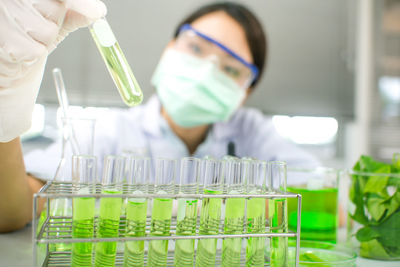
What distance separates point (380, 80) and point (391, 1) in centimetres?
62

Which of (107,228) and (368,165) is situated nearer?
(107,228)

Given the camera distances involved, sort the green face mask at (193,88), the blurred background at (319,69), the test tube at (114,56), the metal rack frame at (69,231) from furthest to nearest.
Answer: the blurred background at (319,69), the green face mask at (193,88), the test tube at (114,56), the metal rack frame at (69,231)

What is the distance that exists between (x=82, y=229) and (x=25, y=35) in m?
0.32

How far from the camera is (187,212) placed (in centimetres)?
57

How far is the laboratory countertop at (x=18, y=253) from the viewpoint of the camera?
0.64 m

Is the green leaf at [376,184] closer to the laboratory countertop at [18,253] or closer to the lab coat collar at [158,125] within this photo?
the laboratory countertop at [18,253]

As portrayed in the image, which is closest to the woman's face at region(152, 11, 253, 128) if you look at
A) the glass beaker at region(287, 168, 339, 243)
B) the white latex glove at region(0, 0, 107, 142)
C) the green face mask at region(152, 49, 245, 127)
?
the green face mask at region(152, 49, 245, 127)

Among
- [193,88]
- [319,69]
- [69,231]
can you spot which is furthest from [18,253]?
[319,69]

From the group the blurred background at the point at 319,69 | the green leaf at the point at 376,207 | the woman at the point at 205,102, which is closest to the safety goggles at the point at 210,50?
the woman at the point at 205,102

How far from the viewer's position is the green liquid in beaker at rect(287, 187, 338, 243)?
2.66ft

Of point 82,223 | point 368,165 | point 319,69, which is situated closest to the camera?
point 82,223

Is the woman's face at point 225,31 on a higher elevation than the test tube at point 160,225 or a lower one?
higher

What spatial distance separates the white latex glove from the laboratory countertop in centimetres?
23

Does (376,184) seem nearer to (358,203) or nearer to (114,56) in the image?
(358,203)
